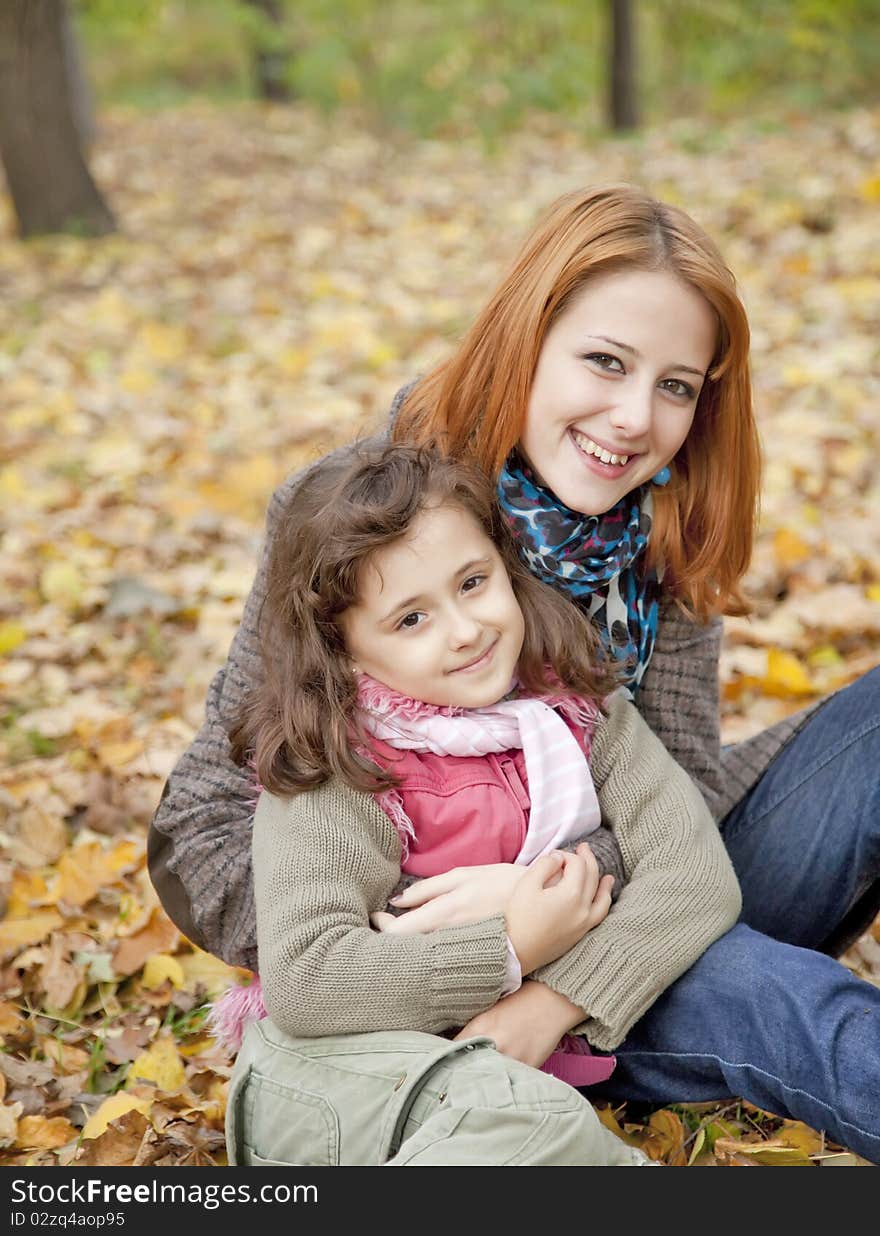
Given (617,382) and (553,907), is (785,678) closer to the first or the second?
(617,382)

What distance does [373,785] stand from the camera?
176 cm

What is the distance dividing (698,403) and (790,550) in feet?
5.03

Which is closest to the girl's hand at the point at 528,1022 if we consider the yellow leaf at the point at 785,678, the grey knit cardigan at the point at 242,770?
the grey knit cardigan at the point at 242,770

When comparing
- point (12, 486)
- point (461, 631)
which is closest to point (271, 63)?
point (12, 486)

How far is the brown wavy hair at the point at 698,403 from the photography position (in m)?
1.87

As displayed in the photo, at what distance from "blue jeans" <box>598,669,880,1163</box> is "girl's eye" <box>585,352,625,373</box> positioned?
0.69 m

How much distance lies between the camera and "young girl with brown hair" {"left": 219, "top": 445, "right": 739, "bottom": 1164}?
5.37ft

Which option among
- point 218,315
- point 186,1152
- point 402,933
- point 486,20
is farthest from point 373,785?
point 486,20

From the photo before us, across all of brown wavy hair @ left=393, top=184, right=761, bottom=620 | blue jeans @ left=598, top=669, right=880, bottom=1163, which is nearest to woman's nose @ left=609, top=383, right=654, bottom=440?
brown wavy hair @ left=393, top=184, right=761, bottom=620

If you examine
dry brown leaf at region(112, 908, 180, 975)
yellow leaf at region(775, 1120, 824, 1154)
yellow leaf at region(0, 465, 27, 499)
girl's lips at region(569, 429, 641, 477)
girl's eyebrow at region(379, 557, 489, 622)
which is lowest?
dry brown leaf at region(112, 908, 180, 975)

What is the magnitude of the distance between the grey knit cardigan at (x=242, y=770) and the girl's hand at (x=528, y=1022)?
410 mm

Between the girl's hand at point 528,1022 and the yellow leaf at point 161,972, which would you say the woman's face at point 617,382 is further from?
the yellow leaf at point 161,972

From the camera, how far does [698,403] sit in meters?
2.03

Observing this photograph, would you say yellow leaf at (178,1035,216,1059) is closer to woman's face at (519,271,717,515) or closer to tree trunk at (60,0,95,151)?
woman's face at (519,271,717,515)
